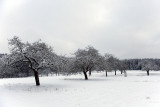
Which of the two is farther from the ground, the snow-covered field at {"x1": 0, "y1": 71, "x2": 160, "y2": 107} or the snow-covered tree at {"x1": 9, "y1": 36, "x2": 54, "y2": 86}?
the snow-covered tree at {"x1": 9, "y1": 36, "x2": 54, "y2": 86}

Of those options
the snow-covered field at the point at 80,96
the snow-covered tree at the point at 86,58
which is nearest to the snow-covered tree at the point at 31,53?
the snow-covered field at the point at 80,96

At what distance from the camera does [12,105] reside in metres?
14.2

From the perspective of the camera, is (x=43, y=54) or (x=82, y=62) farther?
(x=82, y=62)

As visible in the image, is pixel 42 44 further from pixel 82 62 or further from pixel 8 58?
pixel 82 62

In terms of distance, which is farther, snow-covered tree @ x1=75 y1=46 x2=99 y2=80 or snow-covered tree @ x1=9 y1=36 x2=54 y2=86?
snow-covered tree @ x1=75 y1=46 x2=99 y2=80

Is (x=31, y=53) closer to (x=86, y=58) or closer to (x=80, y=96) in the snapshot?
(x=80, y=96)

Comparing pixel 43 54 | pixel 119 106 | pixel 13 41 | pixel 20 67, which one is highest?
pixel 13 41

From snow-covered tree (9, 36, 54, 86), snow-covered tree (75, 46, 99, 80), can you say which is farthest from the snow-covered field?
snow-covered tree (75, 46, 99, 80)

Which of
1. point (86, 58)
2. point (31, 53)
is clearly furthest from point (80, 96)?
point (86, 58)

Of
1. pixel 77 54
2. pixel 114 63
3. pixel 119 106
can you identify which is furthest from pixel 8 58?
pixel 114 63

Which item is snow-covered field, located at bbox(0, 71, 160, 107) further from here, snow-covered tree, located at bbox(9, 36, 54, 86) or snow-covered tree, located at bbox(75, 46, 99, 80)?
snow-covered tree, located at bbox(75, 46, 99, 80)

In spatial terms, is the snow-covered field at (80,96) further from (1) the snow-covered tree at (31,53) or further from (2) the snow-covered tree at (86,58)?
(2) the snow-covered tree at (86,58)

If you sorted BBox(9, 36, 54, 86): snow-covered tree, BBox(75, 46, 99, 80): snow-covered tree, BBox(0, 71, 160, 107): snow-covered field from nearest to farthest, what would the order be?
BBox(0, 71, 160, 107): snow-covered field < BBox(9, 36, 54, 86): snow-covered tree < BBox(75, 46, 99, 80): snow-covered tree

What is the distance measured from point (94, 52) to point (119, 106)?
125 ft
